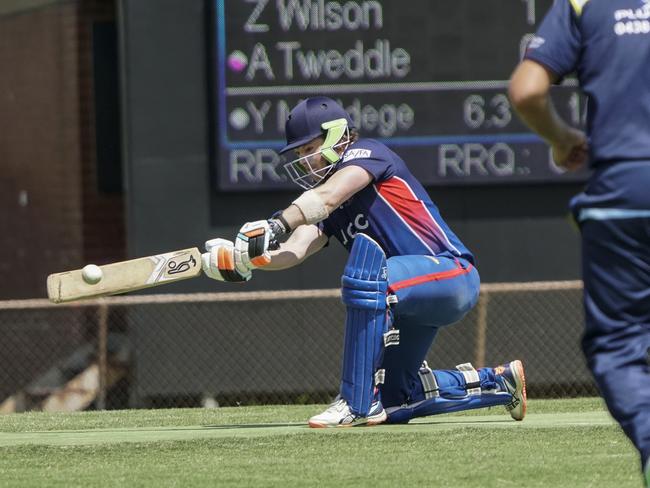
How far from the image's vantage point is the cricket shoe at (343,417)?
6664 millimetres

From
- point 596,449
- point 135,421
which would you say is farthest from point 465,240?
point 596,449

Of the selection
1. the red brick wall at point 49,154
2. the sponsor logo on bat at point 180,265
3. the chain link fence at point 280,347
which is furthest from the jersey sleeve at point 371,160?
the red brick wall at point 49,154

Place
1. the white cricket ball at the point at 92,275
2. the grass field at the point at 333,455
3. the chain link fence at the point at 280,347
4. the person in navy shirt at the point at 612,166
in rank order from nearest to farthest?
the person in navy shirt at the point at 612,166, the grass field at the point at 333,455, the white cricket ball at the point at 92,275, the chain link fence at the point at 280,347

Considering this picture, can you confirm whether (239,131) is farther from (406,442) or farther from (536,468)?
(536,468)

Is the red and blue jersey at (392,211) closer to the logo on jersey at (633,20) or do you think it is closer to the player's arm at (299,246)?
the player's arm at (299,246)

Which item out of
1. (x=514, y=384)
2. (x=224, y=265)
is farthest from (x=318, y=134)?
(x=514, y=384)

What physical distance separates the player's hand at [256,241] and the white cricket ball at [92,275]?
68 centimetres

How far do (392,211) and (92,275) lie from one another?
1.43 m

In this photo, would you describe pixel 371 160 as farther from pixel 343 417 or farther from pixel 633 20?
pixel 633 20

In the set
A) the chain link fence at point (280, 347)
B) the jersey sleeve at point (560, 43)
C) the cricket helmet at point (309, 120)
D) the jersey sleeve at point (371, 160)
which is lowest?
the chain link fence at point (280, 347)

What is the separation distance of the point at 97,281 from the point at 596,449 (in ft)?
8.21

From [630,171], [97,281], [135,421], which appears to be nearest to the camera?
[630,171]

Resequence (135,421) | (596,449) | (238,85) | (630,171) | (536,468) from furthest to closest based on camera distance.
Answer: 1. (238,85)
2. (135,421)
3. (596,449)
4. (536,468)
5. (630,171)

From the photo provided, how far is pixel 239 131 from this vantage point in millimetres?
11656
